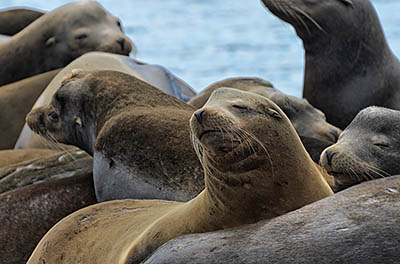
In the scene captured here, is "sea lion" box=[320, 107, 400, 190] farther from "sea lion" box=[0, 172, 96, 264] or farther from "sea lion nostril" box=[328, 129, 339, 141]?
"sea lion nostril" box=[328, 129, 339, 141]

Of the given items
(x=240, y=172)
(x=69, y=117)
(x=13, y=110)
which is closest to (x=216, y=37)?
(x=13, y=110)

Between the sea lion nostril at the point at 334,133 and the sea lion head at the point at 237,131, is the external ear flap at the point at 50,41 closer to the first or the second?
the sea lion nostril at the point at 334,133

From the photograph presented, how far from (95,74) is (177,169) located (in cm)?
97

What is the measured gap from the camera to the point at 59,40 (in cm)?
712

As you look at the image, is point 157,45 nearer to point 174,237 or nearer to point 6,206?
point 6,206

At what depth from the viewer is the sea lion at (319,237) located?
2.53 m

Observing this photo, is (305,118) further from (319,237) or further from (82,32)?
(319,237)

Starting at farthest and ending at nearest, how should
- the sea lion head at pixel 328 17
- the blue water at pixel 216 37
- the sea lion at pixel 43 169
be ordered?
the blue water at pixel 216 37
the sea lion head at pixel 328 17
the sea lion at pixel 43 169

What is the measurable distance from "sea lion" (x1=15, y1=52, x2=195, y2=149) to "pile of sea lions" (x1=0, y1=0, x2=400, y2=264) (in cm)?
2

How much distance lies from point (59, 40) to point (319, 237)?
4.85 m

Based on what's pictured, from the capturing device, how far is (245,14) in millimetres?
26266

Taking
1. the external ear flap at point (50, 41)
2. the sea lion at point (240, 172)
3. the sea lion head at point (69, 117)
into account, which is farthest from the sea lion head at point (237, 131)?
the external ear flap at point (50, 41)

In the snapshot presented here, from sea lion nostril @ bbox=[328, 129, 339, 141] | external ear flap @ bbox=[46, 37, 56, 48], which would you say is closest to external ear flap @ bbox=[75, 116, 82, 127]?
sea lion nostril @ bbox=[328, 129, 339, 141]

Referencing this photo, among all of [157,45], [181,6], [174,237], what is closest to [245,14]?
[181,6]
